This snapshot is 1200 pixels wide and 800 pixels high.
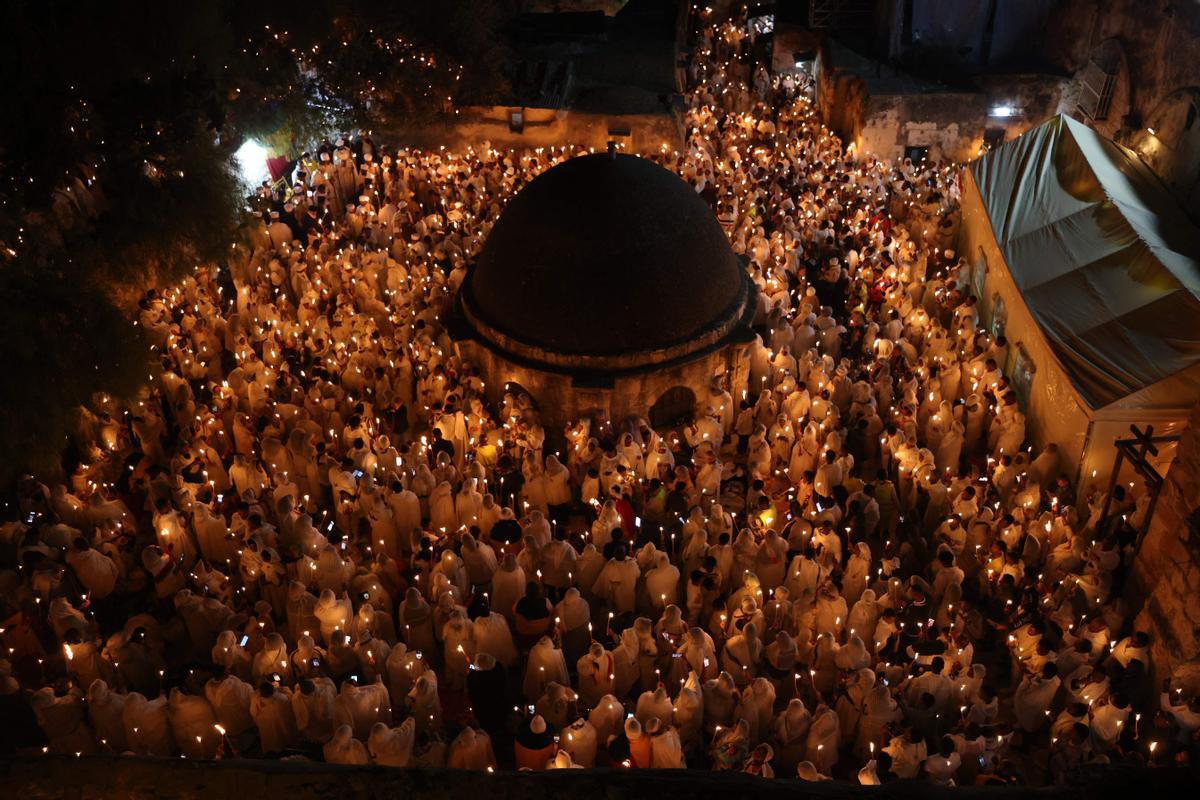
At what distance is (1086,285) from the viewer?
12336 millimetres

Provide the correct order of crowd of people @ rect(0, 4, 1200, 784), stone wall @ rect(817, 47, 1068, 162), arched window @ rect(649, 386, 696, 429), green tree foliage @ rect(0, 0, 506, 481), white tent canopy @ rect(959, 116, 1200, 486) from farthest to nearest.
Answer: stone wall @ rect(817, 47, 1068, 162), arched window @ rect(649, 386, 696, 429), white tent canopy @ rect(959, 116, 1200, 486), green tree foliage @ rect(0, 0, 506, 481), crowd of people @ rect(0, 4, 1200, 784)

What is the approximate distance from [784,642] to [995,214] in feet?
32.4

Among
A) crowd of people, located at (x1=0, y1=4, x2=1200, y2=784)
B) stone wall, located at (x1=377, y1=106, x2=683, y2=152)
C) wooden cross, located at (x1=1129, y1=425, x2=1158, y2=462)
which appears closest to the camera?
crowd of people, located at (x1=0, y1=4, x2=1200, y2=784)

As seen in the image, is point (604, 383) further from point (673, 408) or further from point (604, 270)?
point (604, 270)

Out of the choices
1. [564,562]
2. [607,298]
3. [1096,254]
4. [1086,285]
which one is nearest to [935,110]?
[1096,254]

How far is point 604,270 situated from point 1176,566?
7547 mm

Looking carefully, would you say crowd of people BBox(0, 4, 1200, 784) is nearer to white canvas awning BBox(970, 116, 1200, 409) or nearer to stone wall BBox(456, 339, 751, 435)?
stone wall BBox(456, 339, 751, 435)

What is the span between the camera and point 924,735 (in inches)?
326

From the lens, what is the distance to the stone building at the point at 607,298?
1268cm

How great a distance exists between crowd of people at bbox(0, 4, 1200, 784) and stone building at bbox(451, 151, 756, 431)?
42 cm

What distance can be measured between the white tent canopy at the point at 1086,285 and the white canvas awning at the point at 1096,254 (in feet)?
0.07

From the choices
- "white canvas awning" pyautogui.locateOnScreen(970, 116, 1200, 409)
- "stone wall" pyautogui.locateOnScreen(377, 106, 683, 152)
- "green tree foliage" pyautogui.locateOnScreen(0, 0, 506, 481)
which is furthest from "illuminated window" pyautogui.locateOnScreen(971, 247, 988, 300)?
"green tree foliage" pyautogui.locateOnScreen(0, 0, 506, 481)

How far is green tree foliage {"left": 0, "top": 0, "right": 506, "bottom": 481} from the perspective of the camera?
34.2 ft

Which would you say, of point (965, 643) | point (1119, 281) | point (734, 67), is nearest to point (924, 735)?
point (965, 643)
